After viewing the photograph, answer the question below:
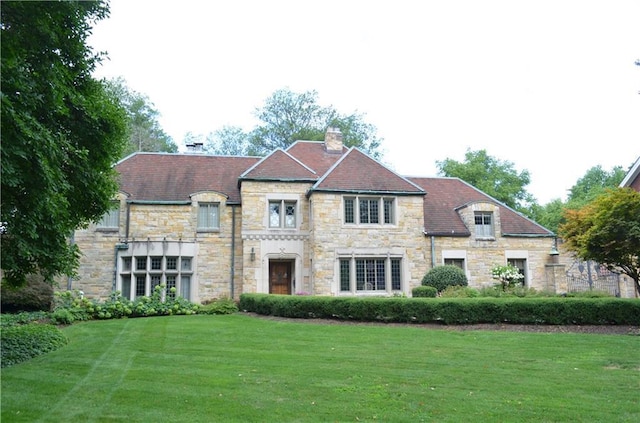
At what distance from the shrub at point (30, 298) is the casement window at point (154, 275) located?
10.5 feet

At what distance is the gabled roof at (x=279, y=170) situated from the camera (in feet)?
76.4

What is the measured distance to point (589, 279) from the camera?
25.7 m

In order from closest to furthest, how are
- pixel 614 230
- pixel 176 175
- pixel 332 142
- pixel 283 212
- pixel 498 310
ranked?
1. pixel 614 230
2. pixel 498 310
3. pixel 283 212
4. pixel 176 175
5. pixel 332 142

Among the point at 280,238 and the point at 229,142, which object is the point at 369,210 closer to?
the point at 280,238

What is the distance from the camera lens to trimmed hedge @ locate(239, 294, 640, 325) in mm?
15367

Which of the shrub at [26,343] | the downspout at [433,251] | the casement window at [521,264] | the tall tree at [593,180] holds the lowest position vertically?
the shrub at [26,343]

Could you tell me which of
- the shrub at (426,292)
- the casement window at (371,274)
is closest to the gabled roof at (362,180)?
the casement window at (371,274)

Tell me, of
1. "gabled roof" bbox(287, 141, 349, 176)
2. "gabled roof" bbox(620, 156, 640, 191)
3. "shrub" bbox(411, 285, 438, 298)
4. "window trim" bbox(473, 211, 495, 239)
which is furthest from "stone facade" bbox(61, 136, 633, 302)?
"gabled roof" bbox(620, 156, 640, 191)

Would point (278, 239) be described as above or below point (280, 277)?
above

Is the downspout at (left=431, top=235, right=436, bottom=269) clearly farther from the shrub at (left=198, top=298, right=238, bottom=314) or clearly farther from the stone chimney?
the shrub at (left=198, top=298, right=238, bottom=314)

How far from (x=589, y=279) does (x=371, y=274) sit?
452 inches

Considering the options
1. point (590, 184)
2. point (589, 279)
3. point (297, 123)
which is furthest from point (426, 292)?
point (590, 184)

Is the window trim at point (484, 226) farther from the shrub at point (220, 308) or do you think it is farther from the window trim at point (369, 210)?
the shrub at point (220, 308)

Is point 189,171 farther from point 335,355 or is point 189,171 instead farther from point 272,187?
point 335,355
